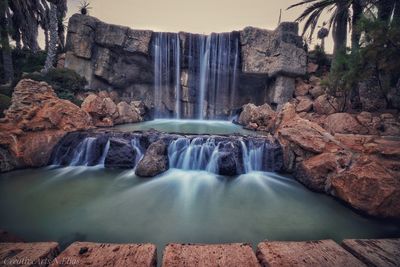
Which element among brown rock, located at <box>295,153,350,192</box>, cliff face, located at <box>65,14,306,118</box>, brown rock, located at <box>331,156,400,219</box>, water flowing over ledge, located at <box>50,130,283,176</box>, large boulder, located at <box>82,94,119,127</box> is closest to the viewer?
brown rock, located at <box>331,156,400,219</box>

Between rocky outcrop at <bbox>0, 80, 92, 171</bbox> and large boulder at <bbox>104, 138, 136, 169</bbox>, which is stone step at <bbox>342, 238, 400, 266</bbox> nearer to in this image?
large boulder at <bbox>104, 138, 136, 169</bbox>

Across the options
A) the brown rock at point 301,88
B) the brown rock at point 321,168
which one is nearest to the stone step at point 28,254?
the brown rock at point 321,168

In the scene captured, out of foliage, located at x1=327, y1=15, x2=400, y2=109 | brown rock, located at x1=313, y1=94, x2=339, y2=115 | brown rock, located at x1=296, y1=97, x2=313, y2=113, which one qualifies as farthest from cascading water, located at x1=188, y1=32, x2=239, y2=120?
foliage, located at x1=327, y1=15, x2=400, y2=109

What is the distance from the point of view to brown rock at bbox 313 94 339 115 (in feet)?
35.6

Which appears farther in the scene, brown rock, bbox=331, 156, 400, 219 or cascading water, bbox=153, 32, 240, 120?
cascading water, bbox=153, 32, 240, 120

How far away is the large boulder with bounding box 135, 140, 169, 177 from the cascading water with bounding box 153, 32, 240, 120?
11459 mm

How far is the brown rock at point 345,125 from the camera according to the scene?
330 inches

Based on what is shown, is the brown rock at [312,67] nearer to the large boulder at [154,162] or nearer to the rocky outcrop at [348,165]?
the rocky outcrop at [348,165]

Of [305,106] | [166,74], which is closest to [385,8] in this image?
[305,106]

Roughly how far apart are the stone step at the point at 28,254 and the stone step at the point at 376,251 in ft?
7.81

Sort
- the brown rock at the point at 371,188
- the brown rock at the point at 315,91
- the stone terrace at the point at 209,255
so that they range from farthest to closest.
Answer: the brown rock at the point at 315,91 < the brown rock at the point at 371,188 < the stone terrace at the point at 209,255

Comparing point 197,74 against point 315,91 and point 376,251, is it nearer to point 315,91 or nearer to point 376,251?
point 315,91

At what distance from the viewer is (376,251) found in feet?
5.56

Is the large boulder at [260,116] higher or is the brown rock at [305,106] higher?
the brown rock at [305,106]
